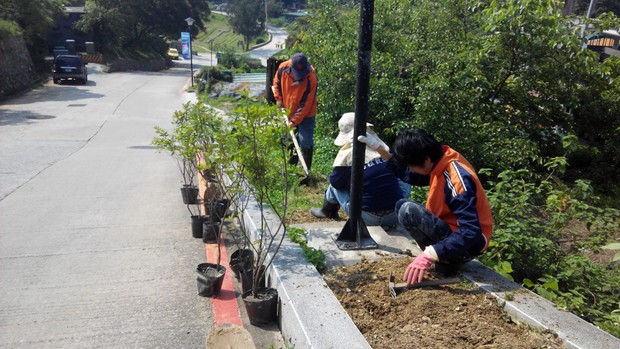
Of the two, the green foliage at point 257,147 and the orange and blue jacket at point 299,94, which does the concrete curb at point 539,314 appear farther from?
the orange and blue jacket at point 299,94

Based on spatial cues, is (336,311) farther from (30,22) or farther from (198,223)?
(30,22)

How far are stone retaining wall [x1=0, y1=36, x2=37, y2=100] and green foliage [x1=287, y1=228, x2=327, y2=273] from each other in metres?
20.2

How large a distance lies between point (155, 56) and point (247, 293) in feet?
159

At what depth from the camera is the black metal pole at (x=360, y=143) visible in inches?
140

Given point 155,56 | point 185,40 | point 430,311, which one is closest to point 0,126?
point 430,311

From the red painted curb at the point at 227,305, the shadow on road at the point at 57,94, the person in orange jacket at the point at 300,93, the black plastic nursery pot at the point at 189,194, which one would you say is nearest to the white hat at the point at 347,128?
the red painted curb at the point at 227,305

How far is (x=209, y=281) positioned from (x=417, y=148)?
186 cm

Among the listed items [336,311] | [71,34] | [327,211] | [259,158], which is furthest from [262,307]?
[71,34]

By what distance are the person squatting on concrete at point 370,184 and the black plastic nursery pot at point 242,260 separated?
1051 millimetres

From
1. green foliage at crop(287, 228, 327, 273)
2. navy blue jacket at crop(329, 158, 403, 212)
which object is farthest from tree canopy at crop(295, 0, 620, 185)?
green foliage at crop(287, 228, 327, 273)

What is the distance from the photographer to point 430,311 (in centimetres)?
294

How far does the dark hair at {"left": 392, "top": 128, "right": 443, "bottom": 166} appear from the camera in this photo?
3.09 metres

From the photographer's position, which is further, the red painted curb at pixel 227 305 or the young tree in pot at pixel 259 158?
the red painted curb at pixel 227 305

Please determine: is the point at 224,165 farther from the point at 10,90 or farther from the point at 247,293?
the point at 10,90
